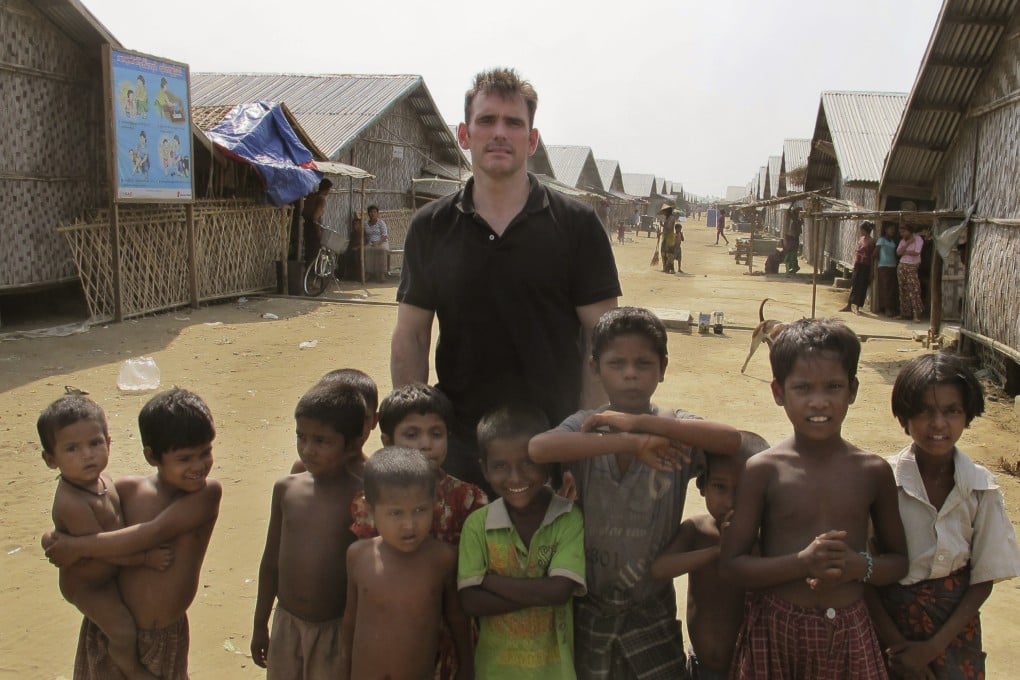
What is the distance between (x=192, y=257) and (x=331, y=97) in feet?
25.7

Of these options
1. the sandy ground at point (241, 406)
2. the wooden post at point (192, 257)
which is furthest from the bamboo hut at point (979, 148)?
the wooden post at point (192, 257)

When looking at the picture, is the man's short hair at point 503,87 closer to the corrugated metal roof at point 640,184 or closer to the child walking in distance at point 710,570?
the child walking in distance at point 710,570

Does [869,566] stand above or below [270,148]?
below

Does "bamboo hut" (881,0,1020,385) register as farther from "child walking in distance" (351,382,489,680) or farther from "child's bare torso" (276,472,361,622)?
"child's bare torso" (276,472,361,622)

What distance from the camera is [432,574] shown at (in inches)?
83.3

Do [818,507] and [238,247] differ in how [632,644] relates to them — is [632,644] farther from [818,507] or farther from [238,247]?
[238,247]

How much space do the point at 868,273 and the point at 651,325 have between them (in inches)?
516

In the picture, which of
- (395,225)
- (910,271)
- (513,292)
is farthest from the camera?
(395,225)

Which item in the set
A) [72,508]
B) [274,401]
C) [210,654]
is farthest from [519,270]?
[274,401]

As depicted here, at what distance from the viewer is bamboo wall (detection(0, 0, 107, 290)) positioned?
9180 millimetres

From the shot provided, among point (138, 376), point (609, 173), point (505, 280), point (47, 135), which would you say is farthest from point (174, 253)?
point (609, 173)

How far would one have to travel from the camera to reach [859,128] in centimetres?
1781

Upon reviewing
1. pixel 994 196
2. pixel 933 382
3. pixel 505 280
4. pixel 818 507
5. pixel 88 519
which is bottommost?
pixel 88 519

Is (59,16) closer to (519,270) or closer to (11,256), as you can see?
(11,256)
